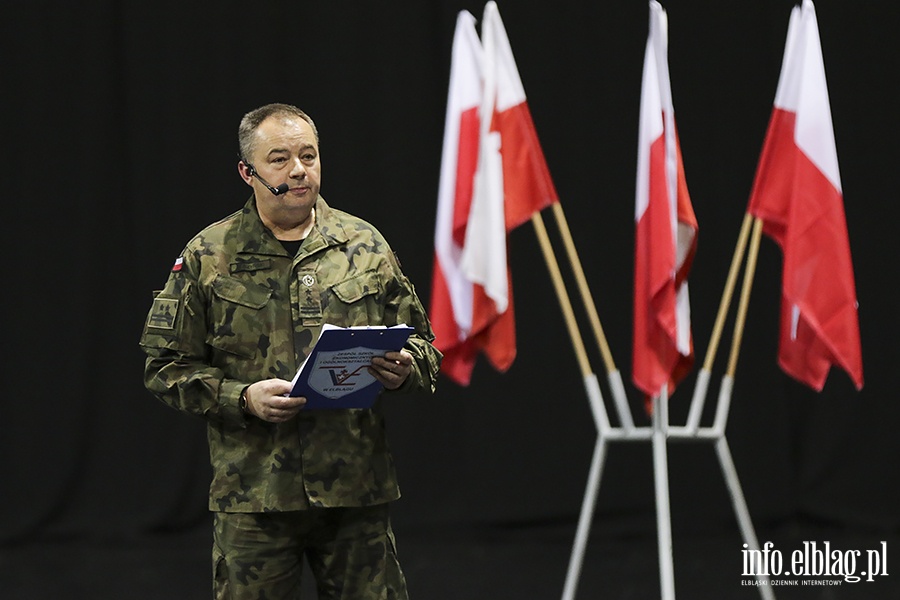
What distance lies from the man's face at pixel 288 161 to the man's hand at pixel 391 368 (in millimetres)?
355

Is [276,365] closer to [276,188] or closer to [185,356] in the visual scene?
[185,356]

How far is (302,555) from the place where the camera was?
2.36 m

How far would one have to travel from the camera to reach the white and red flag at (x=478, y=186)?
2.97 meters

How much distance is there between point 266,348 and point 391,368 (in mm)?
270

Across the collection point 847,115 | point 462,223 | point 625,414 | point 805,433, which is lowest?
point 805,433

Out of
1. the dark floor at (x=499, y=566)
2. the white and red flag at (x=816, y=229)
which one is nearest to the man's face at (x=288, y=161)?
the white and red flag at (x=816, y=229)

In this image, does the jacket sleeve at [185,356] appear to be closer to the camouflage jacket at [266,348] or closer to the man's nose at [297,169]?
the camouflage jacket at [266,348]

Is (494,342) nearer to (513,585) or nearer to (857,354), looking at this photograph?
(857,354)

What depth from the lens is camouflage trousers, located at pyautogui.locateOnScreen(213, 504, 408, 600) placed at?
2299 mm

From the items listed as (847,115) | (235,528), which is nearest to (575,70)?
(847,115)

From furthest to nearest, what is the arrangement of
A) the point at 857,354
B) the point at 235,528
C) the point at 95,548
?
the point at 95,548, the point at 857,354, the point at 235,528

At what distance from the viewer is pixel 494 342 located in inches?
119

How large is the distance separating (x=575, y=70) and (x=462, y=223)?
85.1 inches

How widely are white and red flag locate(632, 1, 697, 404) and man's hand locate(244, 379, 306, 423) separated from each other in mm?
1030
